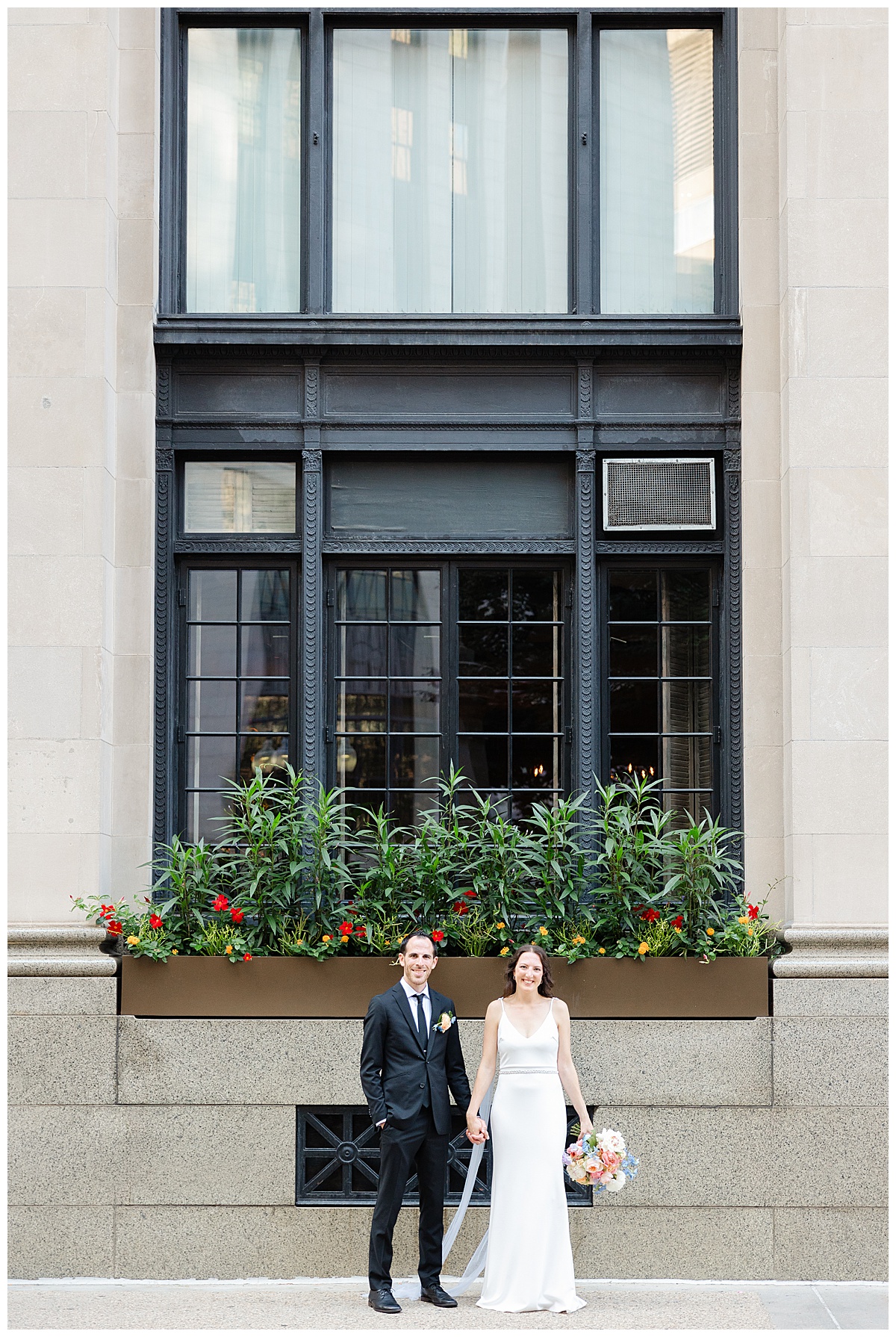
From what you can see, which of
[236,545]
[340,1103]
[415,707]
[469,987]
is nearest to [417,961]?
[469,987]

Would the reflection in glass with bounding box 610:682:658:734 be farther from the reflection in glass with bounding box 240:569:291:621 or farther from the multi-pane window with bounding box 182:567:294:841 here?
the reflection in glass with bounding box 240:569:291:621

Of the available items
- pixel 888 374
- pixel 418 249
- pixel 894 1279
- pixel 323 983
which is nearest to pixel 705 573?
pixel 888 374

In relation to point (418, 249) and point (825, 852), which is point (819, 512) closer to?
point (825, 852)

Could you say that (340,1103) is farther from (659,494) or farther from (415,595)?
(659,494)

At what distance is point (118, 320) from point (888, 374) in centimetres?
557

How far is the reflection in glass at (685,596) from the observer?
34.0 feet

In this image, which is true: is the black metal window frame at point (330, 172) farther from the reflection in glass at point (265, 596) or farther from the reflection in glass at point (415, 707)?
the reflection in glass at point (415, 707)

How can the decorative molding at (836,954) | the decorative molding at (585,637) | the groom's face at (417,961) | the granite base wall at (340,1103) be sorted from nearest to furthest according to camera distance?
1. the groom's face at (417,961)
2. the granite base wall at (340,1103)
3. the decorative molding at (836,954)
4. the decorative molding at (585,637)

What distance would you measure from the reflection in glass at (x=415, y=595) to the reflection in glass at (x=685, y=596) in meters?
1.73

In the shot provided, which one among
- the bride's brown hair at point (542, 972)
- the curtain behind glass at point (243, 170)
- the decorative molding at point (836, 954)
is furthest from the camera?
the curtain behind glass at point (243, 170)

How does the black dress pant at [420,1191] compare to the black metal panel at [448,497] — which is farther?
the black metal panel at [448,497]

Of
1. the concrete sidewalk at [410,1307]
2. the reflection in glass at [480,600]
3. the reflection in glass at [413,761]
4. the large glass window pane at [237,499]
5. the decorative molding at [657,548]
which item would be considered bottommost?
the concrete sidewalk at [410,1307]

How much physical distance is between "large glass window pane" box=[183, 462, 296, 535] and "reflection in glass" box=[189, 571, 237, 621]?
1.11 ft

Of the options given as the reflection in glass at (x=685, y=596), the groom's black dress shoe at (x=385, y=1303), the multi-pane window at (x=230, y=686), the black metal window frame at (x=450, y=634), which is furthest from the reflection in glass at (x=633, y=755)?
the groom's black dress shoe at (x=385, y=1303)
